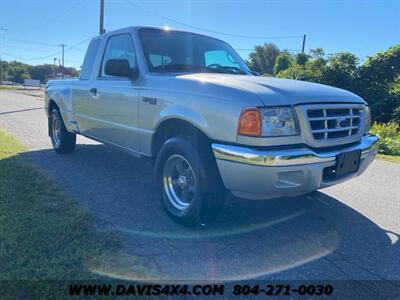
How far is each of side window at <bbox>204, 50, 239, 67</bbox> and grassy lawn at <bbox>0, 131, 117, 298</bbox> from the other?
7.90ft

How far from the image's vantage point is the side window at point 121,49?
173 inches

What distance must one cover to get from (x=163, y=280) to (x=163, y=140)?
164 centimetres

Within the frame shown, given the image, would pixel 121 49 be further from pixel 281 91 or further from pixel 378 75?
pixel 378 75

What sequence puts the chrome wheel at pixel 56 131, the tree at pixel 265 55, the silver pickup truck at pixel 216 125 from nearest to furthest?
the silver pickup truck at pixel 216 125 → the chrome wheel at pixel 56 131 → the tree at pixel 265 55

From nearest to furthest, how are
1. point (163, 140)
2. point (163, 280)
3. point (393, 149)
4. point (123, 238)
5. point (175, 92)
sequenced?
point (163, 280)
point (123, 238)
point (175, 92)
point (163, 140)
point (393, 149)

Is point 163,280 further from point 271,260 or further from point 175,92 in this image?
point 175,92

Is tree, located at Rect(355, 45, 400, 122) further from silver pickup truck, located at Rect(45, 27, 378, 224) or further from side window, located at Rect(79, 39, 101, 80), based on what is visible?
side window, located at Rect(79, 39, 101, 80)

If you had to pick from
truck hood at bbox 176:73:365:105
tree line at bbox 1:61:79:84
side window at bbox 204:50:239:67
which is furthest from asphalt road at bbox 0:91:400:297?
tree line at bbox 1:61:79:84

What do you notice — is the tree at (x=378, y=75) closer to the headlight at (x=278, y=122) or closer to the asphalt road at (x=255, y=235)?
the asphalt road at (x=255, y=235)

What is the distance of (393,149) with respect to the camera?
923 cm

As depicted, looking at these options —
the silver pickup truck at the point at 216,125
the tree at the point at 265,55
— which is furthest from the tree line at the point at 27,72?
the silver pickup truck at the point at 216,125

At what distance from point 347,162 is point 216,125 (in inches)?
49.5

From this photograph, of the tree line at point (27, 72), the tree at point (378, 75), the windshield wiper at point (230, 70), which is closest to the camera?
the windshield wiper at point (230, 70)

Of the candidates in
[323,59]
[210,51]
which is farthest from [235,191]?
[323,59]
